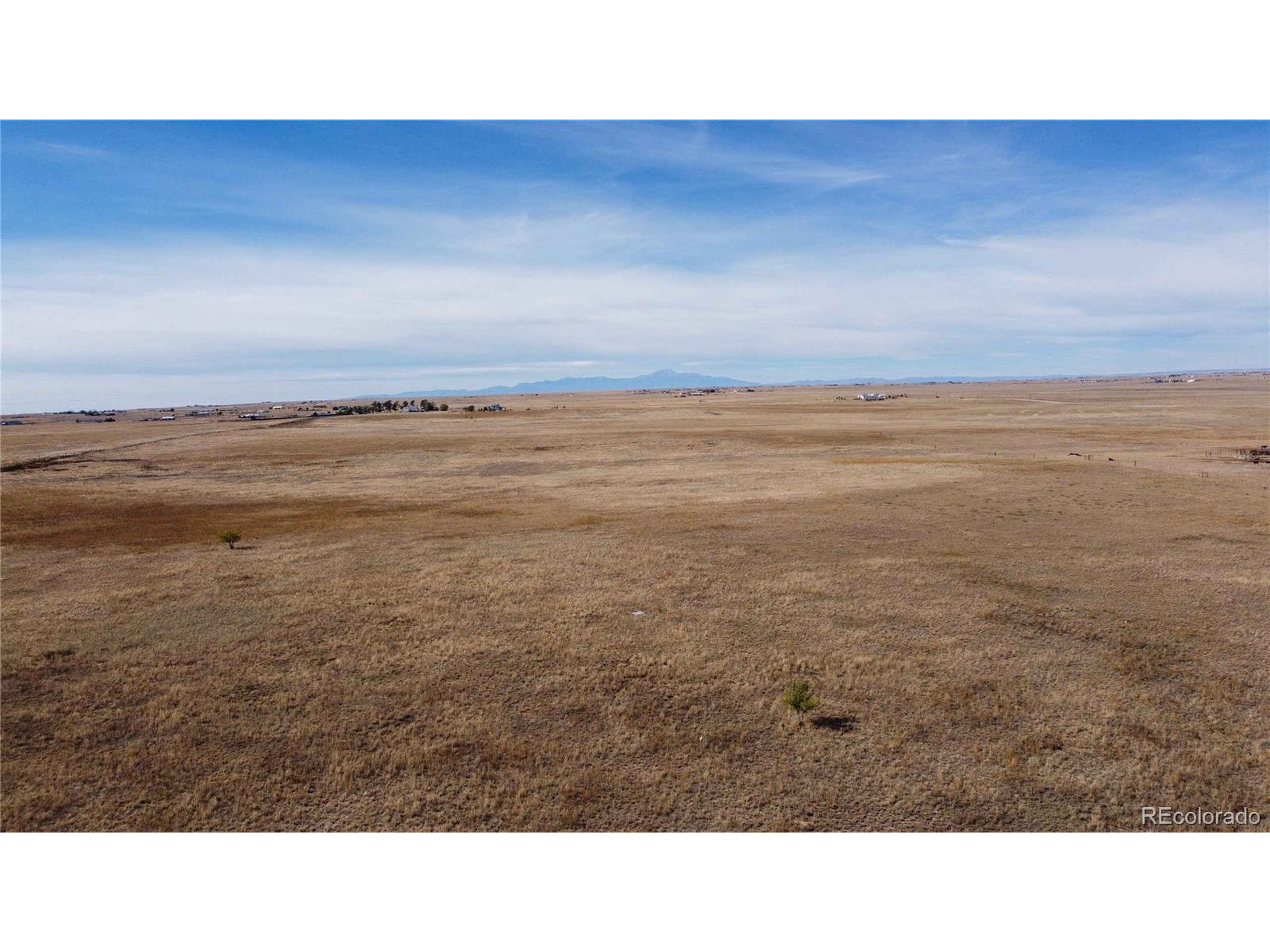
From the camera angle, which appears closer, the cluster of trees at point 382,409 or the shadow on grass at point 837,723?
the shadow on grass at point 837,723

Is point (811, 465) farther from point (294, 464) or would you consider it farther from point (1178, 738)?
point (294, 464)

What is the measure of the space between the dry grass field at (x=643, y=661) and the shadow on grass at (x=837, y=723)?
0.04 m

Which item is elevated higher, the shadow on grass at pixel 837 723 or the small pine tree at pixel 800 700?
the small pine tree at pixel 800 700

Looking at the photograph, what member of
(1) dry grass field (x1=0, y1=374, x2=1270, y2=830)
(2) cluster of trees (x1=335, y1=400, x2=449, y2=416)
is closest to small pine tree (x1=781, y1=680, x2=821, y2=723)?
(1) dry grass field (x1=0, y1=374, x2=1270, y2=830)

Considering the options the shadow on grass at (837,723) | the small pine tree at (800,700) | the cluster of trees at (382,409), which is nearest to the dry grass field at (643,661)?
the shadow on grass at (837,723)

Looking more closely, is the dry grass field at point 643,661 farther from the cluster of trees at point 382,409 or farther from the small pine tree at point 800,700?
the cluster of trees at point 382,409

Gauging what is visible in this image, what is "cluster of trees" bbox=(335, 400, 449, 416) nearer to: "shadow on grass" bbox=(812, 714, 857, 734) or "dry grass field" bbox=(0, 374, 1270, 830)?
"dry grass field" bbox=(0, 374, 1270, 830)

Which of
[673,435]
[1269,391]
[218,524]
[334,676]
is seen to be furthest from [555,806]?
[1269,391]

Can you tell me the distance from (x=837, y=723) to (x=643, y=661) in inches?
134

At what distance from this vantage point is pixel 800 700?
9523mm

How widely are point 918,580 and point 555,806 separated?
1103 centimetres

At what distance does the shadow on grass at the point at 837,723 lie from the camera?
9109 millimetres

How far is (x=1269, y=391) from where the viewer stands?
4847 inches

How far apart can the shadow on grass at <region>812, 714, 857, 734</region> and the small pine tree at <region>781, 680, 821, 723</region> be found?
0.18m
